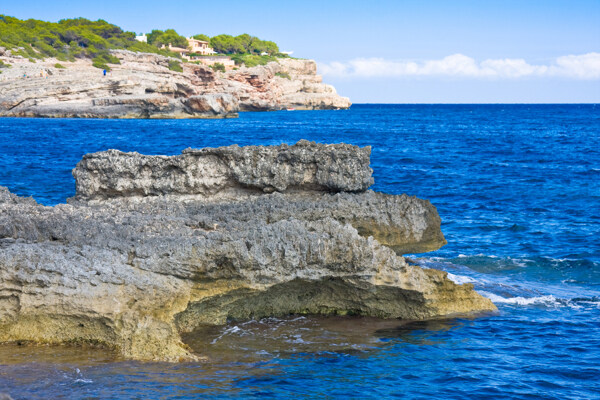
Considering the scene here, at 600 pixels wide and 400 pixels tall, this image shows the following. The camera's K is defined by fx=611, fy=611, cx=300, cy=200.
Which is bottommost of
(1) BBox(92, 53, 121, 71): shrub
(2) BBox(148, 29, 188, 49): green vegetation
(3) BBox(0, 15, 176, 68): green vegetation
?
(1) BBox(92, 53, 121, 71): shrub

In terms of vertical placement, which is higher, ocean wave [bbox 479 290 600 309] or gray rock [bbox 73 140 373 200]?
gray rock [bbox 73 140 373 200]

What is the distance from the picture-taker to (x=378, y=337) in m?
11.1

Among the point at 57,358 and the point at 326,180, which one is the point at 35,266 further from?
the point at 326,180

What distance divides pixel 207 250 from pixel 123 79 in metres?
83.0

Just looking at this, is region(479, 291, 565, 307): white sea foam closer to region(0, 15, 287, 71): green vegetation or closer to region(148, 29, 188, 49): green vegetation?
region(0, 15, 287, 71): green vegetation

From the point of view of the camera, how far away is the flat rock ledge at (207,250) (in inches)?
383

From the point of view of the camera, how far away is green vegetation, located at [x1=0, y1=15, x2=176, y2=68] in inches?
4040

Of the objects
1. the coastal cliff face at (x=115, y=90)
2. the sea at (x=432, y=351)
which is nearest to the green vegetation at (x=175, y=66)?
the coastal cliff face at (x=115, y=90)

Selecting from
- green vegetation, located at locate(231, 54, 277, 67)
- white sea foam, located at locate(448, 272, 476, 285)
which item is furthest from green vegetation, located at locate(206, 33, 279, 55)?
white sea foam, located at locate(448, 272, 476, 285)

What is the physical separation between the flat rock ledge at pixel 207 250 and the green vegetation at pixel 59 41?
93.2m

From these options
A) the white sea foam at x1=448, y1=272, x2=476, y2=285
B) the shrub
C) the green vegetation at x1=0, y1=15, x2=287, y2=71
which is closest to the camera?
the white sea foam at x1=448, y1=272, x2=476, y2=285

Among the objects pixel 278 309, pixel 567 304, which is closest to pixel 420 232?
pixel 567 304

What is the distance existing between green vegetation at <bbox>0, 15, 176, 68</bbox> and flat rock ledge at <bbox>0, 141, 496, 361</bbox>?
93.2 m

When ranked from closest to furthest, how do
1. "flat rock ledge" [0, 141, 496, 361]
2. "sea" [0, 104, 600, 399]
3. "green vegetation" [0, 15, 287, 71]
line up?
1. "sea" [0, 104, 600, 399]
2. "flat rock ledge" [0, 141, 496, 361]
3. "green vegetation" [0, 15, 287, 71]
